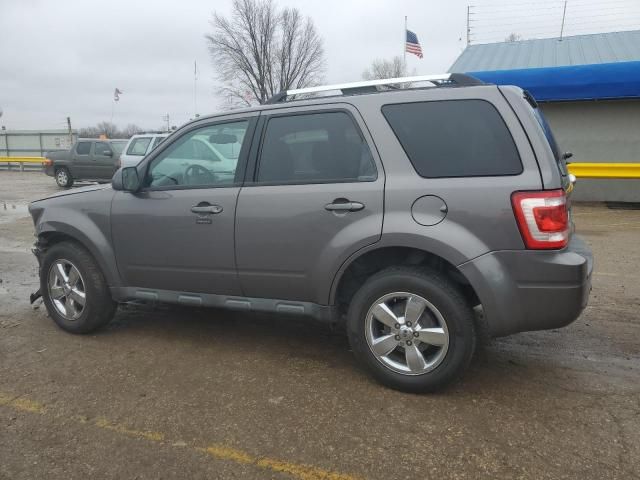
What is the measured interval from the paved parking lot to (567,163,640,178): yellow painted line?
7987 mm

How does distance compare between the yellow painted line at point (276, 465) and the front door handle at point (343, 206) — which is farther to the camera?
the front door handle at point (343, 206)

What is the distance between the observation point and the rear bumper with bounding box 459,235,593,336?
111 inches

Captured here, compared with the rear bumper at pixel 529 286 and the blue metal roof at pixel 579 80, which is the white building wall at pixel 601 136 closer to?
the blue metal roof at pixel 579 80

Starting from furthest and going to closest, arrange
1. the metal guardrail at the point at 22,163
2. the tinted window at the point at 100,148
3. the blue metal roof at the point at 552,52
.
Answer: the metal guardrail at the point at 22,163, the tinted window at the point at 100,148, the blue metal roof at the point at 552,52

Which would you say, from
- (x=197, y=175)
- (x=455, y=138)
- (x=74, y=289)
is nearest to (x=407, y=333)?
(x=455, y=138)

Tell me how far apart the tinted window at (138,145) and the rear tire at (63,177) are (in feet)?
18.7

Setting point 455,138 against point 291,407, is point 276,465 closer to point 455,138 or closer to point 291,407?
point 291,407

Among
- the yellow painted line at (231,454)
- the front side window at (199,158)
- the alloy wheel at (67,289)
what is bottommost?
the yellow painted line at (231,454)

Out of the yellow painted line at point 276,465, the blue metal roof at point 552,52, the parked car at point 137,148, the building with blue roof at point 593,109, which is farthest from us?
the blue metal roof at point 552,52

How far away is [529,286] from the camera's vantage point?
2865mm

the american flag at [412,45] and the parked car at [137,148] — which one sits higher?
the american flag at [412,45]

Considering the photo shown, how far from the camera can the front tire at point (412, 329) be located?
119 inches

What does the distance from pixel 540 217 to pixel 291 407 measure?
1833 millimetres

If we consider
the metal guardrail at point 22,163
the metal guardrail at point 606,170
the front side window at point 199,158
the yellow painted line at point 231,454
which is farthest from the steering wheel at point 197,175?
the metal guardrail at point 22,163
